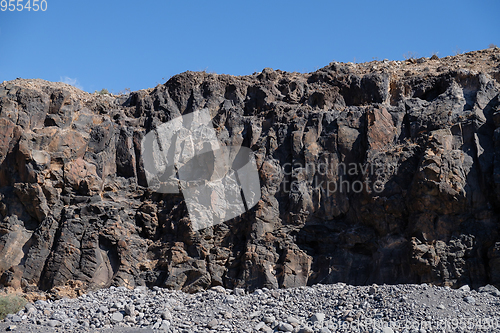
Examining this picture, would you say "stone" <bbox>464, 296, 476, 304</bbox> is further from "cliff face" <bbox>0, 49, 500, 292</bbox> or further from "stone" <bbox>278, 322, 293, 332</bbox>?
"stone" <bbox>278, 322, 293, 332</bbox>

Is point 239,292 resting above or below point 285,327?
above

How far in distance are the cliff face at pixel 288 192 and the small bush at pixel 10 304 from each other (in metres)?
1.30

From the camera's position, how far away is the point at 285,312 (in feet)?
46.6

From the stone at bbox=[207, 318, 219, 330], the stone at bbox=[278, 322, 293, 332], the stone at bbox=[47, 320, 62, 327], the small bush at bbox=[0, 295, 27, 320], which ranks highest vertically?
the stone at bbox=[278, 322, 293, 332]

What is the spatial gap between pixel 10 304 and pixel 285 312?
698 centimetres

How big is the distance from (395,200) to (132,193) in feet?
27.2

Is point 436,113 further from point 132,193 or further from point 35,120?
point 35,120

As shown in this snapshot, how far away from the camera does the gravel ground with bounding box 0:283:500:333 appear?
42.4ft

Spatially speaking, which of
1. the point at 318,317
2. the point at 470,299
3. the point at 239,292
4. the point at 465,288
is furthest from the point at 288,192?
the point at 470,299

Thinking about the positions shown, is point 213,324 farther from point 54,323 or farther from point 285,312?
point 54,323

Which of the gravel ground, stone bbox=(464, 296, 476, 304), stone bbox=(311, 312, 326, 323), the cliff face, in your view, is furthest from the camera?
the cliff face

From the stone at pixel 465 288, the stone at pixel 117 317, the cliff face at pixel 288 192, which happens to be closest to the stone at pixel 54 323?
the stone at pixel 117 317

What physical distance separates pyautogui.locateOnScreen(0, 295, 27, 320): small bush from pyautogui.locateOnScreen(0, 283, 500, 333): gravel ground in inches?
8.0

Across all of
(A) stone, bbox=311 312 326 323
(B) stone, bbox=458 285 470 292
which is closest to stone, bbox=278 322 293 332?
(A) stone, bbox=311 312 326 323
